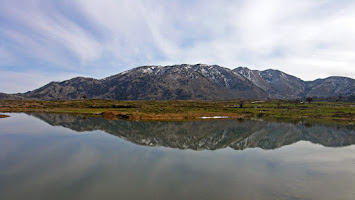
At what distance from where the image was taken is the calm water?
22.5 m

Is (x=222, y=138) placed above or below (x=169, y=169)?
below

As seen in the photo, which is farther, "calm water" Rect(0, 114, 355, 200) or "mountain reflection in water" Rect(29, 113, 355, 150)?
"mountain reflection in water" Rect(29, 113, 355, 150)

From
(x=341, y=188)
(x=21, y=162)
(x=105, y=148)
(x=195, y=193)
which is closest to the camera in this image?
(x=195, y=193)

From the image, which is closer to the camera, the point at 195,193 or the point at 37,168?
the point at 195,193

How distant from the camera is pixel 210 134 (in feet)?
206

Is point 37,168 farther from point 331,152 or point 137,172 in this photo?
point 331,152

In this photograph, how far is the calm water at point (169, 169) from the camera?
22453mm

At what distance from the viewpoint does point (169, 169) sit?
98.4ft

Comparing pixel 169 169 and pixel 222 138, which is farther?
pixel 222 138

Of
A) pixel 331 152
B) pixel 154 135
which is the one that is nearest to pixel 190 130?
pixel 154 135

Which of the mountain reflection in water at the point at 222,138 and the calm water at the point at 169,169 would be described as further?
the mountain reflection in water at the point at 222,138

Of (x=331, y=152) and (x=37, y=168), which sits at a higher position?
(x=37, y=168)

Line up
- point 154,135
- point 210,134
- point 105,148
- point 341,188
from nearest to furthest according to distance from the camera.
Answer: point 341,188 < point 105,148 < point 154,135 < point 210,134

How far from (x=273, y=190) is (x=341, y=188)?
8373 mm
